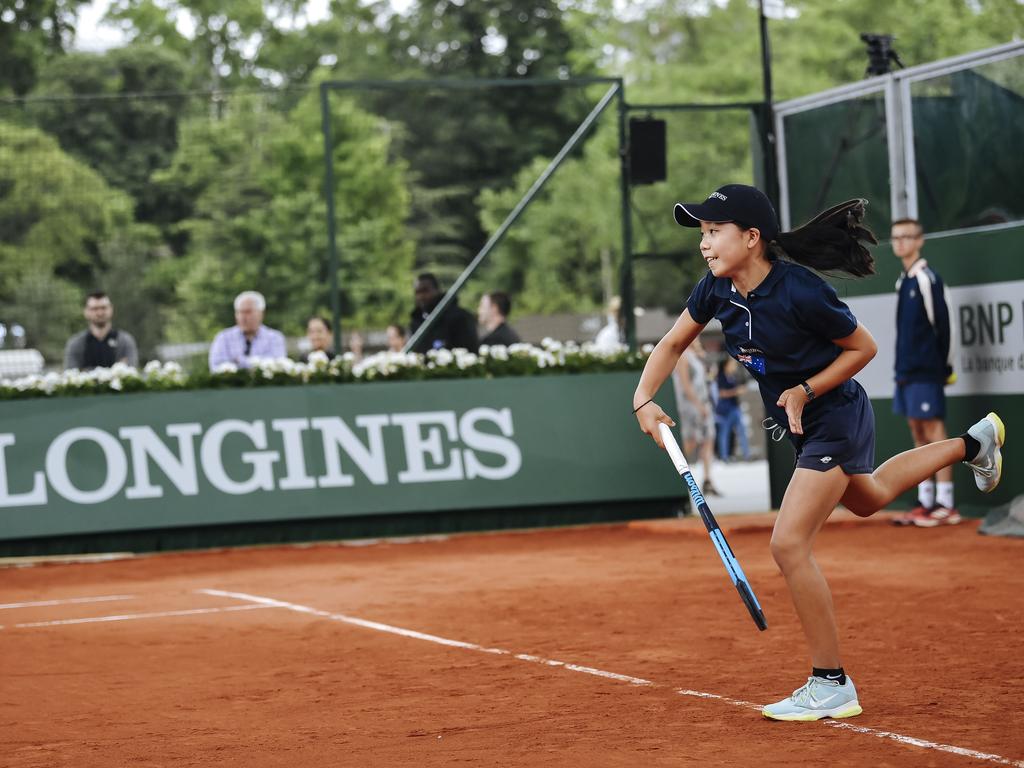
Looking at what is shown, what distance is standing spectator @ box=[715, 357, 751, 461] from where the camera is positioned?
25.4m

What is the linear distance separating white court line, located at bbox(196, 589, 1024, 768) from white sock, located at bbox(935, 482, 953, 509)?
19.3 ft

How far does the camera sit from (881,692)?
20.8 ft

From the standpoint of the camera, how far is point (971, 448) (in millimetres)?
6703

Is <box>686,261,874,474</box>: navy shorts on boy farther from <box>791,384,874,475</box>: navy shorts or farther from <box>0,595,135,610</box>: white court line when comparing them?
<box>0,595,135,610</box>: white court line

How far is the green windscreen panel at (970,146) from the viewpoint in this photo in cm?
1354

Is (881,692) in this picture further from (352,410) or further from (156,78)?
(156,78)

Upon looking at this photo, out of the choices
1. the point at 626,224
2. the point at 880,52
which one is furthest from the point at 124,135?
the point at 880,52

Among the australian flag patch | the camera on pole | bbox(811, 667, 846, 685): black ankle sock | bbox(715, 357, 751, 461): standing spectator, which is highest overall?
the camera on pole

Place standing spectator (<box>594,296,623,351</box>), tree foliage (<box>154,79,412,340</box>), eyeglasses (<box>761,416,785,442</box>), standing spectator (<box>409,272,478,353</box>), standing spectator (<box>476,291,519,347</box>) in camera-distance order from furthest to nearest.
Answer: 1. tree foliage (<box>154,79,412,340</box>)
2. standing spectator (<box>594,296,623,351</box>)
3. standing spectator (<box>409,272,478,353</box>)
4. standing spectator (<box>476,291,519,347</box>)
5. eyeglasses (<box>761,416,785,442</box>)

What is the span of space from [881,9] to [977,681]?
144ft

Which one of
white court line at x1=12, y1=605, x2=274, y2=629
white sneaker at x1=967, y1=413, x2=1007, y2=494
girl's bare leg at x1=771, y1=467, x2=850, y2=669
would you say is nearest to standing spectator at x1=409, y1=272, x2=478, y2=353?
white court line at x1=12, y1=605, x2=274, y2=629

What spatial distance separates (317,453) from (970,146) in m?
6.45

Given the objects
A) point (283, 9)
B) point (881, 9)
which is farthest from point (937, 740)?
point (283, 9)

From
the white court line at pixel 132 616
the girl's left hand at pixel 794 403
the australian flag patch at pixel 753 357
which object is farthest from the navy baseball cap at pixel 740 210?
the white court line at pixel 132 616
